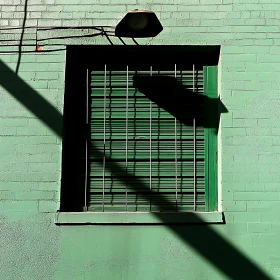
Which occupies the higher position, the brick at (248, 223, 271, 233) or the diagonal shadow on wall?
the brick at (248, 223, 271, 233)

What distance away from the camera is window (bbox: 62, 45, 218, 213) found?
6.91 meters

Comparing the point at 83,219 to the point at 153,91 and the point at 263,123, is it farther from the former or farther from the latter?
the point at 263,123

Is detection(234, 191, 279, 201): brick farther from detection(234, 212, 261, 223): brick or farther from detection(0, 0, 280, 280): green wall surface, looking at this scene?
detection(234, 212, 261, 223): brick

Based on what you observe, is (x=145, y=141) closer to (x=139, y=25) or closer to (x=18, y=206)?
(x=139, y=25)

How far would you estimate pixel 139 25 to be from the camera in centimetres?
658

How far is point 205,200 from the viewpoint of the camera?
6.91 meters

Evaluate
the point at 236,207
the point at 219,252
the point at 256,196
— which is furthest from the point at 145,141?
the point at 219,252

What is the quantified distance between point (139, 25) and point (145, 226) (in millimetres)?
2161

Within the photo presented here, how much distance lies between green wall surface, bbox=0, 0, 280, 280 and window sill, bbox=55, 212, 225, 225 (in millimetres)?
66

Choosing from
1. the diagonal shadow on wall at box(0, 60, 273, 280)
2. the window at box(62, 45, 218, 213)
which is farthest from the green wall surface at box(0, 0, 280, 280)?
the window at box(62, 45, 218, 213)

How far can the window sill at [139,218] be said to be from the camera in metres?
6.57

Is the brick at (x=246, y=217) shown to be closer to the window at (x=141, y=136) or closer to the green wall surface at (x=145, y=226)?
the green wall surface at (x=145, y=226)

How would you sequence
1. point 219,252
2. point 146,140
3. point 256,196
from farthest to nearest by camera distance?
point 146,140
point 256,196
point 219,252

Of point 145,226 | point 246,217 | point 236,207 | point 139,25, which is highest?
point 139,25
